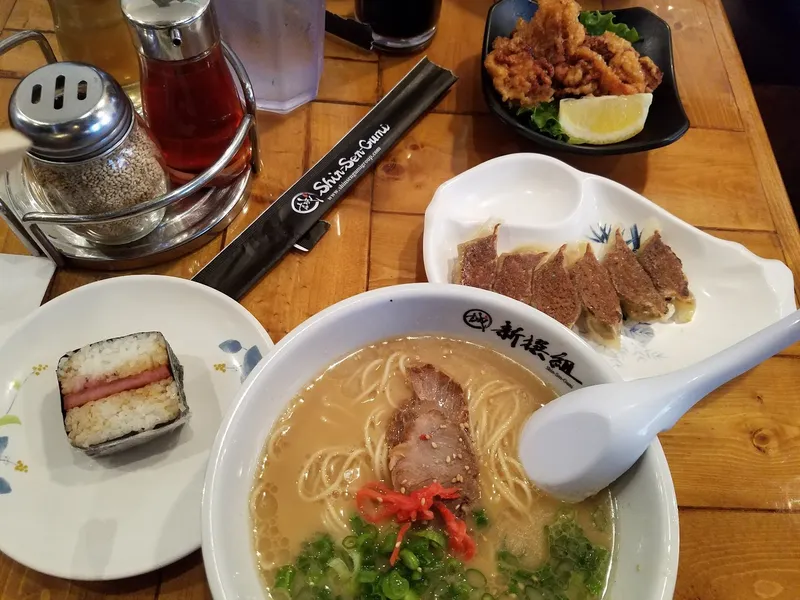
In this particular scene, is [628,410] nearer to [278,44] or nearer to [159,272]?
[159,272]

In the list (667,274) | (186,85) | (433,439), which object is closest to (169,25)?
(186,85)

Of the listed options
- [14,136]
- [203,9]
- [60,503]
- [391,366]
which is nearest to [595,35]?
[203,9]

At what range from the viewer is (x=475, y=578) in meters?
0.91

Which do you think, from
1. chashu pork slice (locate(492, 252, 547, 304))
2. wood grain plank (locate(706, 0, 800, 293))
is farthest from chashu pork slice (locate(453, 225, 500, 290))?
wood grain plank (locate(706, 0, 800, 293))

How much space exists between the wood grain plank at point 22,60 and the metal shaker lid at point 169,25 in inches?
25.7

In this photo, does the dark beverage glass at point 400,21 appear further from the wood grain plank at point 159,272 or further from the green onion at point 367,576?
the green onion at point 367,576

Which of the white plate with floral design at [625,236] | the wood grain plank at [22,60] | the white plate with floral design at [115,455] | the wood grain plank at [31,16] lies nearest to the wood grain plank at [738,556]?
the white plate with floral design at [625,236]

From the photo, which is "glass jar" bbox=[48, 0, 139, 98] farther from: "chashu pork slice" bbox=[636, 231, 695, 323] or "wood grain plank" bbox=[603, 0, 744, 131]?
"wood grain plank" bbox=[603, 0, 744, 131]

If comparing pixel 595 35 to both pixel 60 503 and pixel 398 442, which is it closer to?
pixel 398 442

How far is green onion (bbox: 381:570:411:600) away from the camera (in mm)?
861

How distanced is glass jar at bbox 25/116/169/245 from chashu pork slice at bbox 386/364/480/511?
68cm

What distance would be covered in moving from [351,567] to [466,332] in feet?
1.32

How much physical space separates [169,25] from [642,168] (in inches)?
46.4

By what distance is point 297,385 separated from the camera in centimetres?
101
